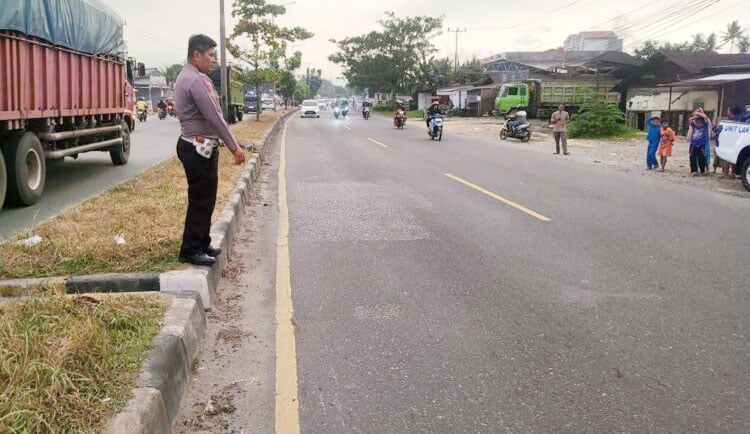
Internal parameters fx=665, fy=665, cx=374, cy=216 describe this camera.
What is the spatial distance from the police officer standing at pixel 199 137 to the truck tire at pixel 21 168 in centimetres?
472

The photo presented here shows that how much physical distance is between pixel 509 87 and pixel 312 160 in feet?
97.5

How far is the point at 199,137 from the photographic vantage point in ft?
16.8

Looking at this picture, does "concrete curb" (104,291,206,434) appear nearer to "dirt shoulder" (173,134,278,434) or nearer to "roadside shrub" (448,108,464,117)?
"dirt shoulder" (173,134,278,434)

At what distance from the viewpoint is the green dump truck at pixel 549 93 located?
1614 inches

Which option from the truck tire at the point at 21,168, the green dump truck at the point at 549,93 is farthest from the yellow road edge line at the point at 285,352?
the green dump truck at the point at 549,93

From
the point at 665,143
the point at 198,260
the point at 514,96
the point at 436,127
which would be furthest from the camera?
the point at 514,96

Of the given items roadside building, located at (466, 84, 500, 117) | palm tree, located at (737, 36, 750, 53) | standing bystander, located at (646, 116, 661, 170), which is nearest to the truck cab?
roadside building, located at (466, 84, 500, 117)

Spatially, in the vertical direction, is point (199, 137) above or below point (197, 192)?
above

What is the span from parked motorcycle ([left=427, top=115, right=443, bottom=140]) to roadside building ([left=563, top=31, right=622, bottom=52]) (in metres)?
102

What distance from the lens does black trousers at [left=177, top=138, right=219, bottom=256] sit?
5.14 m

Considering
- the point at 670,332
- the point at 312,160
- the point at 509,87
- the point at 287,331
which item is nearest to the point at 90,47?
the point at 312,160

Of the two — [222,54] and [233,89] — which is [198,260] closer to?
[222,54]

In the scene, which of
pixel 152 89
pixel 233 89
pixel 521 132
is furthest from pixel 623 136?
pixel 152 89

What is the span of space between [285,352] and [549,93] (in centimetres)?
4052
